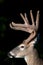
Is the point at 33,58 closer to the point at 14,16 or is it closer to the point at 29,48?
the point at 29,48

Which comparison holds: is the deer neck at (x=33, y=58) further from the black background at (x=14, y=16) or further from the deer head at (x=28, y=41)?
the black background at (x=14, y=16)

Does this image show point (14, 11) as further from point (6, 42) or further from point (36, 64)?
point (36, 64)

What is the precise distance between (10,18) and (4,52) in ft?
2.68

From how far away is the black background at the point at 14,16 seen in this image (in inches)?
422

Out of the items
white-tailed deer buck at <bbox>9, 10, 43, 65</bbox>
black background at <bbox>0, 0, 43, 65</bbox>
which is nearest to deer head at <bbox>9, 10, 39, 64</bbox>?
white-tailed deer buck at <bbox>9, 10, 43, 65</bbox>

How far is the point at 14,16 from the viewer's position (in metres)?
11.3

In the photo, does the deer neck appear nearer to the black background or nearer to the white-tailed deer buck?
the white-tailed deer buck

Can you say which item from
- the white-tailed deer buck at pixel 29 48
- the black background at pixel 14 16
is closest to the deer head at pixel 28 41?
the white-tailed deer buck at pixel 29 48

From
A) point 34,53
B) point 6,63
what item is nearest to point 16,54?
point 34,53

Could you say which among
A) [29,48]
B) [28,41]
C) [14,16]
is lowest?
[14,16]

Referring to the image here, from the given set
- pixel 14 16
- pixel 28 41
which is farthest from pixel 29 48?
pixel 14 16

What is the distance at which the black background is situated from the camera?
35.2ft

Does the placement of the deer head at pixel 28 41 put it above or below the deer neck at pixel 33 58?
above

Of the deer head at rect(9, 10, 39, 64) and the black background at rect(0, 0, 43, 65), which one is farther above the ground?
the deer head at rect(9, 10, 39, 64)
